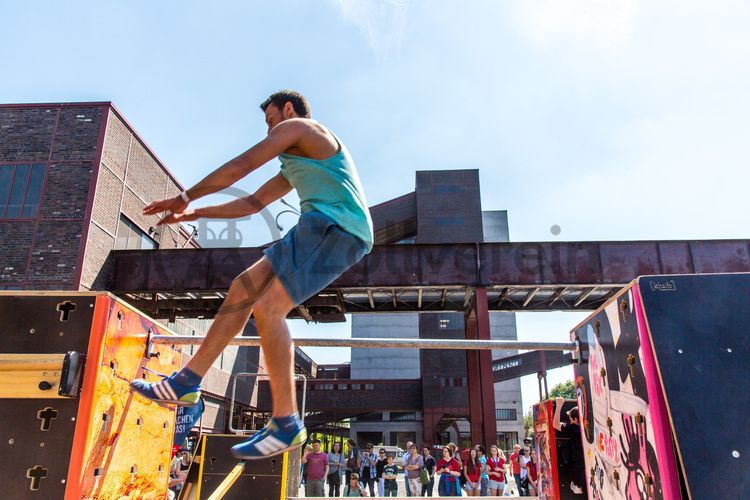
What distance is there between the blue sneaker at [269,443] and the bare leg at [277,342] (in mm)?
75

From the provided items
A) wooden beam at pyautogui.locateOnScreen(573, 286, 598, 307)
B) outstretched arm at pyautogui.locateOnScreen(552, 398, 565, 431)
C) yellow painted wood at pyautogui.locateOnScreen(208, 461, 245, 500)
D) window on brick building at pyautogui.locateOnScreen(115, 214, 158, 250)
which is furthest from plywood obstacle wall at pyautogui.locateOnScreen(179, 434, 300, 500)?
window on brick building at pyautogui.locateOnScreen(115, 214, 158, 250)

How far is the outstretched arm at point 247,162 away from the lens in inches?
92.7

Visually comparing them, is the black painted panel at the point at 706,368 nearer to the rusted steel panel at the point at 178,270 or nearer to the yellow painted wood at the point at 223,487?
the yellow painted wood at the point at 223,487

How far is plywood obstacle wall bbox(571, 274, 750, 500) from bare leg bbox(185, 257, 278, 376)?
181 centimetres

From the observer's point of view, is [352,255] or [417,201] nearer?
[352,255]

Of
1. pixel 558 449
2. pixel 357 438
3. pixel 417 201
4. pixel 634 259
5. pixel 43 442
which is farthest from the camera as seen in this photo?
pixel 357 438

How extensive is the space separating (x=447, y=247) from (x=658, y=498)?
17.1m

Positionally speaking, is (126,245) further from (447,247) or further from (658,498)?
(658,498)

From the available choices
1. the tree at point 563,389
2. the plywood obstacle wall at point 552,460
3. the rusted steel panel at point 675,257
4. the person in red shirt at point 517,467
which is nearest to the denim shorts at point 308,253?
the plywood obstacle wall at point 552,460

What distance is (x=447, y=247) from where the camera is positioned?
63.9 ft

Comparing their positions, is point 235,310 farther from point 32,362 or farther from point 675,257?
point 675,257

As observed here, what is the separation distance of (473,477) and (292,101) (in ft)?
44.8

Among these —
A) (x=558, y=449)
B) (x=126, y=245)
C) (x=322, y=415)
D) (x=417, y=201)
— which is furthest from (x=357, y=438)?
(x=558, y=449)

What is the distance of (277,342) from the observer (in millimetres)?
2367
